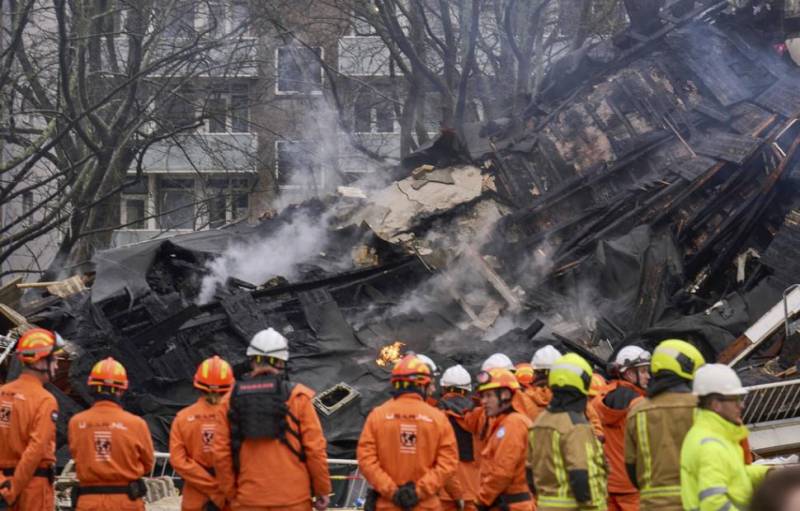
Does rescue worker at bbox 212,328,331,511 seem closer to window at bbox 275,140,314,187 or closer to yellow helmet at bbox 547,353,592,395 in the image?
yellow helmet at bbox 547,353,592,395

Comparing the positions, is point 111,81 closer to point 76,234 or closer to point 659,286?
point 76,234

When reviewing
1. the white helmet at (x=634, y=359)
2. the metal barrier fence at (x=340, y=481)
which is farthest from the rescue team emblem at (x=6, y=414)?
the white helmet at (x=634, y=359)

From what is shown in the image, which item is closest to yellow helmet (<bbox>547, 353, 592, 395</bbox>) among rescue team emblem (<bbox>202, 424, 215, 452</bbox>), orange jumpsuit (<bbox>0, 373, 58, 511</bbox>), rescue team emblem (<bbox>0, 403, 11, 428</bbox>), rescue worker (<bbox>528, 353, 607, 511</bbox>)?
rescue worker (<bbox>528, 353, 607, 511</bbox>)

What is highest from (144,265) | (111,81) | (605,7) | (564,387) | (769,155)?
(605,7)

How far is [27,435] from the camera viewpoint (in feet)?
24.9

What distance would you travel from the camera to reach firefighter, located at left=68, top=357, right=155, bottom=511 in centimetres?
738

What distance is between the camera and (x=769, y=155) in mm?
14203

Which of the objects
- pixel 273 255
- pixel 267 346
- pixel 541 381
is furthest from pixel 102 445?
pixel 273 255

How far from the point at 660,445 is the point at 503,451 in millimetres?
1120

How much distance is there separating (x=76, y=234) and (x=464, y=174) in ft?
19.2

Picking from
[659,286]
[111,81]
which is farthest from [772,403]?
[111,81]

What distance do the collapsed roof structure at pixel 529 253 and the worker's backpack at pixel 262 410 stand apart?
15.8 feet

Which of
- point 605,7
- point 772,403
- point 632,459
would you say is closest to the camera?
point 632,459

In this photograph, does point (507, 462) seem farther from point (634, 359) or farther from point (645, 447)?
point (634, 359)
